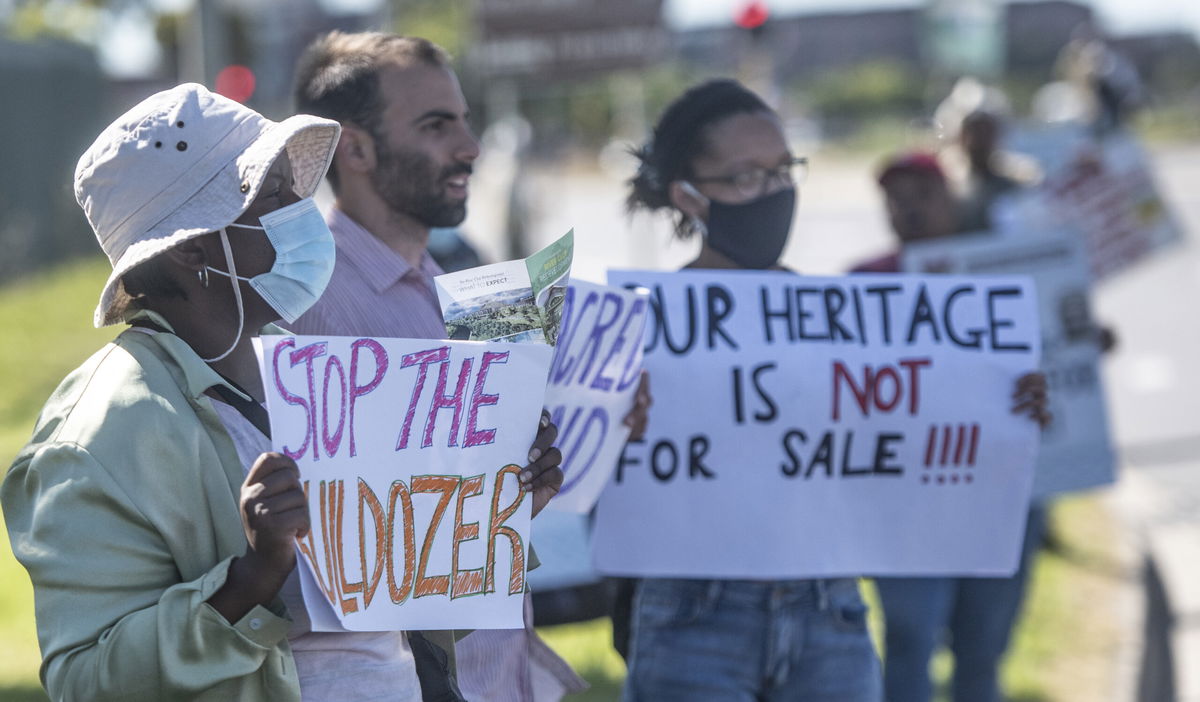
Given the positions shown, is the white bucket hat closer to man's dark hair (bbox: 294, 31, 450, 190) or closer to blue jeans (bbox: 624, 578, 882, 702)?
man's dark hair (bbox: 294, 31, 450, 190)

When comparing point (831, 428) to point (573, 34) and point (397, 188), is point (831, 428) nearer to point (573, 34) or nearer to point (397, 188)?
point (397, 188)

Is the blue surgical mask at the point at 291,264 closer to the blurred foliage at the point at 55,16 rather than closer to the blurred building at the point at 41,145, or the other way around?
the blurred foliage at the point at 55,16

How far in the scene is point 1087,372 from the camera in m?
4.65

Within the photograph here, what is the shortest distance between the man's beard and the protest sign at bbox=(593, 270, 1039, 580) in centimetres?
50

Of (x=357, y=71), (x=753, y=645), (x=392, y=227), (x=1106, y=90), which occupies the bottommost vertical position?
(x=753, y=645)

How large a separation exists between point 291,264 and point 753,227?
4.65 feet

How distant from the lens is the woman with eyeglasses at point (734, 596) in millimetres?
3012

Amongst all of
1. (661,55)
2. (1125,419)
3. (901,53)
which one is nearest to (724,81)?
(661,55)

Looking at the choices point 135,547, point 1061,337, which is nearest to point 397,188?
point 135,547

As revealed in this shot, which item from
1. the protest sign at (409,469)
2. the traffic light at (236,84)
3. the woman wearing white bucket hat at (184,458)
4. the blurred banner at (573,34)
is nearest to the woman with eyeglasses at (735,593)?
the protest sign at (409,469)

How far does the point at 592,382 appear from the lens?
2.95m

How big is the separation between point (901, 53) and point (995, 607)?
84878 millimetres

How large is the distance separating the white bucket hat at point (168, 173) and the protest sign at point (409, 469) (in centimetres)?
21

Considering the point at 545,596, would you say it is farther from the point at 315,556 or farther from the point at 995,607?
the point at 315,556
